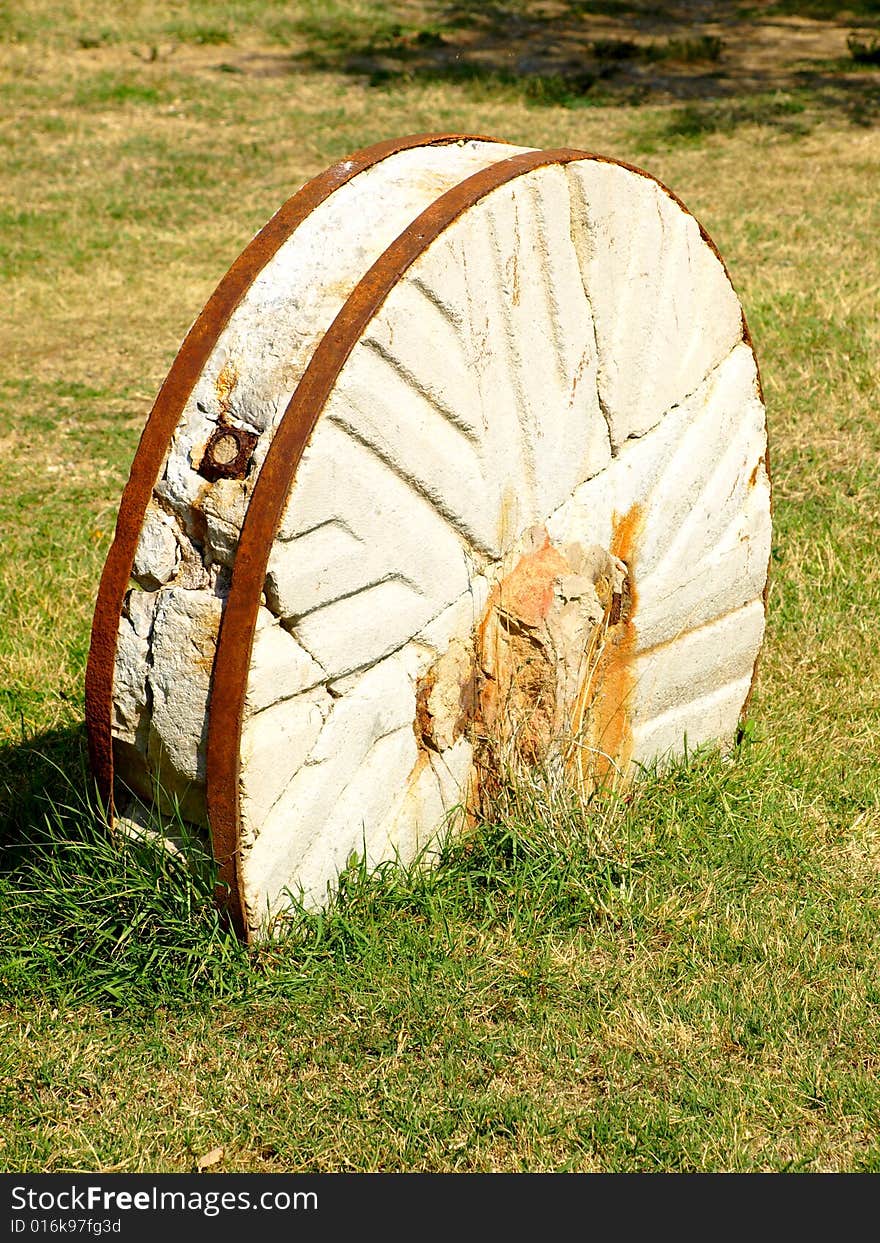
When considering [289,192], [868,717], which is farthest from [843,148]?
[868,717]

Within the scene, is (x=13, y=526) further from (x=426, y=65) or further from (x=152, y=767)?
(x=426, y=65)

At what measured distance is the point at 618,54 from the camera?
41.2 ft

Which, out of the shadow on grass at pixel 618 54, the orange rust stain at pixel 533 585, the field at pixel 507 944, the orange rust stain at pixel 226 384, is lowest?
the field at pixel 507 944

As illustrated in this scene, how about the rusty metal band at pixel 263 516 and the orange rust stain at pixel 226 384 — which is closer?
the rusty metal band at pixel 263 516

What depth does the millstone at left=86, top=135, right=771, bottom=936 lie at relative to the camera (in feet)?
8.16

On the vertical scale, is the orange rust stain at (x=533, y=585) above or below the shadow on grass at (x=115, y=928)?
above

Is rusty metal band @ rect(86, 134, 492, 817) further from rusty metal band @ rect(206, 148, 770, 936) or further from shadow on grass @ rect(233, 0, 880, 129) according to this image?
shadow on grass @ rect(233, 0, 880, 129)

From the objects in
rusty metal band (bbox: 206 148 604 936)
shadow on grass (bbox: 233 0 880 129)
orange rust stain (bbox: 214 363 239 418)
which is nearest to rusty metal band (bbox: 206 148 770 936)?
rusty metal band (bbox: 206 148 604 936)

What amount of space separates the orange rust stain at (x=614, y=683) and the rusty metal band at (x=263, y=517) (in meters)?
0.88

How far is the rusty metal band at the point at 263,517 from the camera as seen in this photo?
240 centimetres

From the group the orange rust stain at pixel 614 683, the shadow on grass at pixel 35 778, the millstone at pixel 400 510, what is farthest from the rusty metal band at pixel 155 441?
the orange rust stain at pixel 614 683

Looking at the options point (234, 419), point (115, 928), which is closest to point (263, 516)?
point (234, 419)

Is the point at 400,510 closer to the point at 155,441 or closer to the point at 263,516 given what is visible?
the point at 263,516

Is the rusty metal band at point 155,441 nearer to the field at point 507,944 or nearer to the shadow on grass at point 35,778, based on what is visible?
the field at point 507,944
